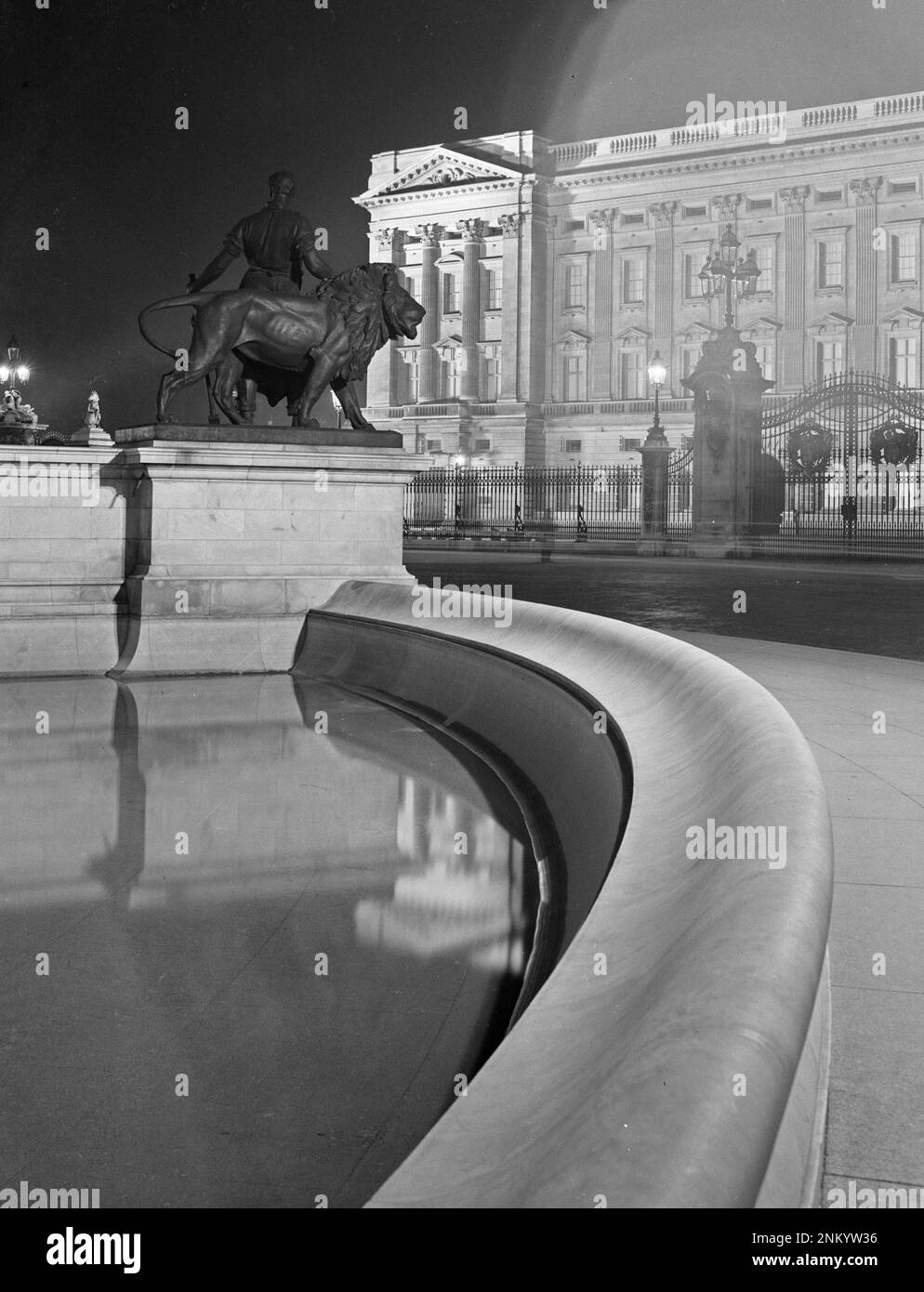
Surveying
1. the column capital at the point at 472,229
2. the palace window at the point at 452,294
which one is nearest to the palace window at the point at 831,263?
the column capital at the point at 472,229

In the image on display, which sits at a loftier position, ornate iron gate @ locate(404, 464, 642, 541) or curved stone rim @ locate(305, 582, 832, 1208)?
ornate iron gate @ locate(404, 464, 642, 541)

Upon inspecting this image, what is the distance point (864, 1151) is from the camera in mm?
2256

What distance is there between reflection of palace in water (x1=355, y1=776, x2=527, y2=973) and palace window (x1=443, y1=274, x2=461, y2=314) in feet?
262

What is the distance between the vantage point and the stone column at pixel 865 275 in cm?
7062

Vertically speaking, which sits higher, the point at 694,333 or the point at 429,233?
the point at 429,233

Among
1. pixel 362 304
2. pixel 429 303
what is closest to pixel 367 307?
pixel 362 304

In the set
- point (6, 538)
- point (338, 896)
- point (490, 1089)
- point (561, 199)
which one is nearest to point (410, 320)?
point (6, 538)

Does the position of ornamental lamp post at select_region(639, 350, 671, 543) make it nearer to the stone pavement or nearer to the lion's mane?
the lion's mane

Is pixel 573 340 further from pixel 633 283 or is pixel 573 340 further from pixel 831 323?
pixel 831 323

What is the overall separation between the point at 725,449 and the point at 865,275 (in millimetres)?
46702

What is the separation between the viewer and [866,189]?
7119 cm

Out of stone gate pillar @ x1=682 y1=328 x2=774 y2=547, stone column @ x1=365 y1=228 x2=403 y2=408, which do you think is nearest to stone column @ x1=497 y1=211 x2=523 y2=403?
stone column @ x1=365 y1=228 x2=403 y2=408

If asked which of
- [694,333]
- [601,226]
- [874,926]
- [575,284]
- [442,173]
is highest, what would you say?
[442,173]

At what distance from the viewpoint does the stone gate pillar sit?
28.6 m
